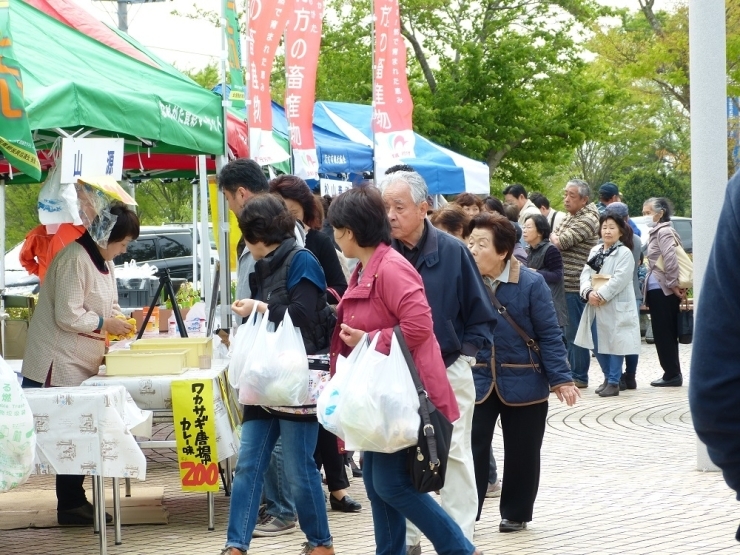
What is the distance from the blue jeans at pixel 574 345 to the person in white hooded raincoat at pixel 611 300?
49 centimetres

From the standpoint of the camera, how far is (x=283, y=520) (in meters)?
6.50

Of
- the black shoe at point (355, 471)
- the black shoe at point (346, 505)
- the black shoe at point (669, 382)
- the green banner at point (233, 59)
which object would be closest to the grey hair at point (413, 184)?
the black shoe at point (346, 505)

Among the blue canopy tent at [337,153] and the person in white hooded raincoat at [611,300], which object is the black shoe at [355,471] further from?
the blue canopy tent at [337,153]

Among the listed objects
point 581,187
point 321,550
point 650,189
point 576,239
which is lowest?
point 321,550

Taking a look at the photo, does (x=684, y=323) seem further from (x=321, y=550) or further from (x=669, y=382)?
(x=321, y=550)

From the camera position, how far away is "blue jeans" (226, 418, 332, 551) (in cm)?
539

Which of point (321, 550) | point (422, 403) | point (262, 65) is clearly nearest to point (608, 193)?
point (262, 65)

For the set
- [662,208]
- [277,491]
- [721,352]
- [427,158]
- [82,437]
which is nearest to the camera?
[721,352]

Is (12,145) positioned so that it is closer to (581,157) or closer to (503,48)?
(503,48)

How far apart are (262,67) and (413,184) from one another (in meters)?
4.80

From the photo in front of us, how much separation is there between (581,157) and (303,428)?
4735cm

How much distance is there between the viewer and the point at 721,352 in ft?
5.57

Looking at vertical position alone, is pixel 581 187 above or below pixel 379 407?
above

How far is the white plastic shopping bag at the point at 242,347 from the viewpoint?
5.32m
